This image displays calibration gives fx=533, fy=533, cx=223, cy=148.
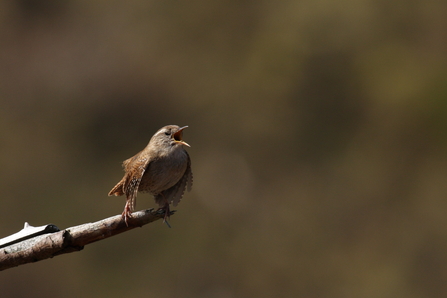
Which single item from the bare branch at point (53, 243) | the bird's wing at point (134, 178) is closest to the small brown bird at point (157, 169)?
the bird's wing at point (134, 178)

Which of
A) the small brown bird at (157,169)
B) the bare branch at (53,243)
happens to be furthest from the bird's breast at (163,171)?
the bare branch at (53,243)

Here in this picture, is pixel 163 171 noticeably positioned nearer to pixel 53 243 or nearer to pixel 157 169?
pixel 157 169

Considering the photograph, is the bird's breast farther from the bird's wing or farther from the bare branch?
the bare branch

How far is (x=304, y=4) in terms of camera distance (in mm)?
11102

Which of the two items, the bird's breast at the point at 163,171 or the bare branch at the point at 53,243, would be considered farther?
the bird's breast at the point at 163,171

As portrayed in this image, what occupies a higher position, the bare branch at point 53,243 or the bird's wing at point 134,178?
the bird's wing at point 134,178

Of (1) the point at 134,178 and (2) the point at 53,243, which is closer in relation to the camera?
(2) the point at 53,243

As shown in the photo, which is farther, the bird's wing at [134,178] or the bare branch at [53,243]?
the bird's wing at [134,178]

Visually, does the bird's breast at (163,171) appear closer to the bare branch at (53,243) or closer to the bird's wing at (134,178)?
the bird's wing at (134,178)

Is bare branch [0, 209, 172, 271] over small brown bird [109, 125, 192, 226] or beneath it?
beneath

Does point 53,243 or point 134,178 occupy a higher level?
point 134,178

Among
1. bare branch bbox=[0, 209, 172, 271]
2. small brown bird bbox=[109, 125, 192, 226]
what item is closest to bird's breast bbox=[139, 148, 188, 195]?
small brown bird bbox=[109, 125, 192, 226]

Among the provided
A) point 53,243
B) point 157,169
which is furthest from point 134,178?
point 53,243

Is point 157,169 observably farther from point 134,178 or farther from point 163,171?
point 134,178
